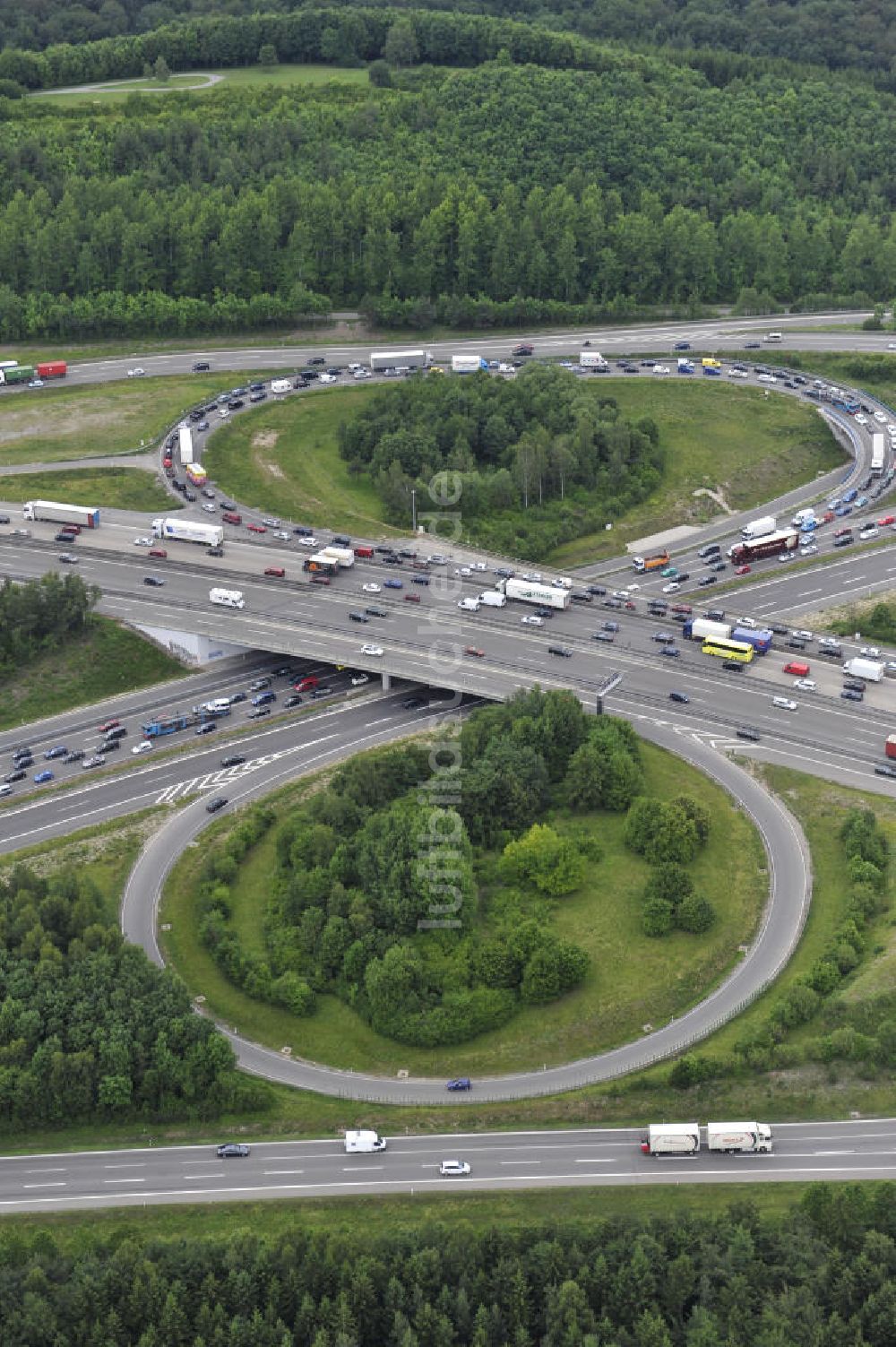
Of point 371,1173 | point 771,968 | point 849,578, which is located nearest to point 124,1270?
point 371,1173

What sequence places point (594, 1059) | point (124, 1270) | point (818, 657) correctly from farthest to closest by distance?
point (818, 657)
point (594, 1059)
point (124, 1270)

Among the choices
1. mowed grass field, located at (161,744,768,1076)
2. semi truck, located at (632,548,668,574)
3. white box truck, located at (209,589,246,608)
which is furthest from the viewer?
semi truck, located at (632,548,668,574)

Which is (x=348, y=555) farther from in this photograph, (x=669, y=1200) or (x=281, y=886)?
(x=669, y=1200)

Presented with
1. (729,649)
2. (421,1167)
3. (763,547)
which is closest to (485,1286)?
(421,1167)

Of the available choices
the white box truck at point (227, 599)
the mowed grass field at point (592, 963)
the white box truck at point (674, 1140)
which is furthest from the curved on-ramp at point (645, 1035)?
the white box truck at point (227, 599)

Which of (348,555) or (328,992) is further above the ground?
(348,555)

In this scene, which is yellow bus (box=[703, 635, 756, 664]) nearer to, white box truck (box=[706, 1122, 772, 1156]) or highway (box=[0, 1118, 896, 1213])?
highway (box=[0, 1118, 896, 1213])

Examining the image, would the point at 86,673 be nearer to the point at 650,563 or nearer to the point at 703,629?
the point at 703,629

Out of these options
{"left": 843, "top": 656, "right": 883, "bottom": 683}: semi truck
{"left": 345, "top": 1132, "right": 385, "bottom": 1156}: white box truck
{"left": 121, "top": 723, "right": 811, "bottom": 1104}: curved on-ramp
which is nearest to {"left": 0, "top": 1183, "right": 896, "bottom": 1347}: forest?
{"left": 345, "top": 1132, "right": 385, "bottom": 1156}: white box truck
